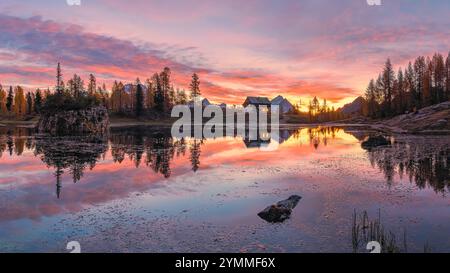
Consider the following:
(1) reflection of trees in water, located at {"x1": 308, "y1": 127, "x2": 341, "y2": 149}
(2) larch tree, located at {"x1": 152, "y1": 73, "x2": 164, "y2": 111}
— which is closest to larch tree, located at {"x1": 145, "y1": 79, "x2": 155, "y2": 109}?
(2) larch tree, located at {"x1": 152, "y1": 73, "x2": 164, "y2": 111}

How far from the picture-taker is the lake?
11281 millimetres

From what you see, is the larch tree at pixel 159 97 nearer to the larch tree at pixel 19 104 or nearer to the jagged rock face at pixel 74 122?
the jagged rock face at pixel 74 122

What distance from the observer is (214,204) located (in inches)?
626

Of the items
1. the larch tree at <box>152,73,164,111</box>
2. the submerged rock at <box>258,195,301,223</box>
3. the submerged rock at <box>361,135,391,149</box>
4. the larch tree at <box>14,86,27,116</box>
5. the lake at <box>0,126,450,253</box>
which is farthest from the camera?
the larch tree at <box>14,86,27,116</box>

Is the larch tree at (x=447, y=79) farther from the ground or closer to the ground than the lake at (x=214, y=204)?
farther from the ground

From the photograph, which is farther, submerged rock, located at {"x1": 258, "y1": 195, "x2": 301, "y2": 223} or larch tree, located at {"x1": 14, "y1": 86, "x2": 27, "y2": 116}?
larch tree, located at {"x1": 14, "y1": 86, "x2": 27, "y2": 116}

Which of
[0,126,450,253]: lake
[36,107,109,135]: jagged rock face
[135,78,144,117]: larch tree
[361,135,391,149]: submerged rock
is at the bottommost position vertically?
Answer: [0,126,450,253]: lake

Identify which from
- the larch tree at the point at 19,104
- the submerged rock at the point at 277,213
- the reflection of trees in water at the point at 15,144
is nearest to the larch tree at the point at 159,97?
the larch tree at the point at 19,104

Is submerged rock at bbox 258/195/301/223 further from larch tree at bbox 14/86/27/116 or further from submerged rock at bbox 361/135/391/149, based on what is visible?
larch tree at bbox 14/86/27/116

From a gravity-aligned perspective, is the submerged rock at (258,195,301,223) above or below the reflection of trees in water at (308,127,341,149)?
below

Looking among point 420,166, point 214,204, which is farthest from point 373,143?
point 214,204

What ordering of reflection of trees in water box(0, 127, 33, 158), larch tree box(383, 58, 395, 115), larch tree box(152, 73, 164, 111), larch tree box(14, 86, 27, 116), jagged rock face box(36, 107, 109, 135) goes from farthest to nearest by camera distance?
larch tree box(14, 86, 27, 116) < larch tree box(152, 73, 164, 111) < larch tree box(383, 58, 395, 115) < jagged rock face box(36, 107, 109, 135) < reflection of trees in water box(0, 127, 33, 158)

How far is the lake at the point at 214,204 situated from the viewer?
11.3m

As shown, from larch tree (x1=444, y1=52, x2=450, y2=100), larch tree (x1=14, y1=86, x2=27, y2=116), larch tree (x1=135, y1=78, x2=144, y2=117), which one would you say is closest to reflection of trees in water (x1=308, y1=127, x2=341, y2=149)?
larch tree (x1=444, y1=52, x2=450, y2=100)
